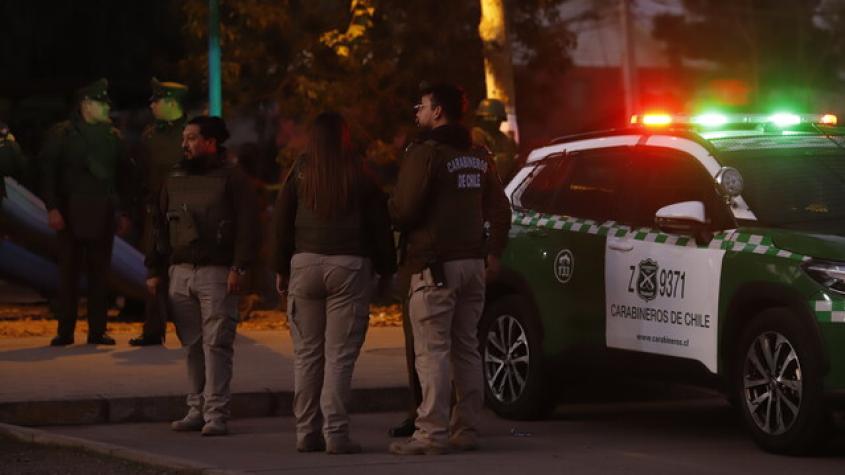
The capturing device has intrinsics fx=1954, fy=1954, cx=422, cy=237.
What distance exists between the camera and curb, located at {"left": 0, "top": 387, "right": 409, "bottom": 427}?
A: 37.4 feet

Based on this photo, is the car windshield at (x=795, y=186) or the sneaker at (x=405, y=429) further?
the sneaker at (x=405, y=429)

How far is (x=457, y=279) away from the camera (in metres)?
9.91

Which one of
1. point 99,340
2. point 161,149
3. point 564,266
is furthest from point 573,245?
point 99,340

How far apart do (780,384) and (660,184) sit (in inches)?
68.6

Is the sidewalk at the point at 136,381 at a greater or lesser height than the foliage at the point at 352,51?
lesser

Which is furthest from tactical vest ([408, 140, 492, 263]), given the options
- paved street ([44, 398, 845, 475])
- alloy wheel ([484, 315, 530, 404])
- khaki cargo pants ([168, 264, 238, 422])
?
alloy wheel ([484, 315, 530, 404])

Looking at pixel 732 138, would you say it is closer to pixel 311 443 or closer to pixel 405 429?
pixel 405 429

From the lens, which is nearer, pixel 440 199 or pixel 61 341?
pixel 440 199

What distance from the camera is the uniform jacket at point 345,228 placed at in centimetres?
998

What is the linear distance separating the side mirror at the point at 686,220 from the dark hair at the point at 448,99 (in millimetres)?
1279

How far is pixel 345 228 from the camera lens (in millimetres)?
9969

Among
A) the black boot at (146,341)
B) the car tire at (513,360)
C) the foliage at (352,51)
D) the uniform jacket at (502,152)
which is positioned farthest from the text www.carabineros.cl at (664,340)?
the foliage at (352,51)

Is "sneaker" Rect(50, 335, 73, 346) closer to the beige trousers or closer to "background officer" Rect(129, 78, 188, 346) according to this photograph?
"background officer" Rect(129, 78, 188, 346)

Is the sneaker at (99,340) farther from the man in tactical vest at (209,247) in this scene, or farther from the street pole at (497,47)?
the street pole at (497,47)
